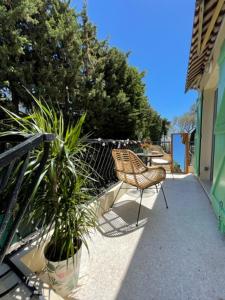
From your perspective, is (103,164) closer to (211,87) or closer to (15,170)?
(15,170)

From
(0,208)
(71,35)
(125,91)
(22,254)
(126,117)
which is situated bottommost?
(22,254)

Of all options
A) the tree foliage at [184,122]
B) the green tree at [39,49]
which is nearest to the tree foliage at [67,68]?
the green tree at [39,49]

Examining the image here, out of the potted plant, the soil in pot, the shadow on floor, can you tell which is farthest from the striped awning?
the soil in pot

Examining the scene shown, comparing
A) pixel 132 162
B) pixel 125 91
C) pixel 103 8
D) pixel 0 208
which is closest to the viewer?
pixel 0 208

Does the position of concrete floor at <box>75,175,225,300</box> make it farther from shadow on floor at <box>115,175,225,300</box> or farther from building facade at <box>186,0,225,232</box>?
building facade at <box>186,0,225,232</box>

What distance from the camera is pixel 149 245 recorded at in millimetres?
1743

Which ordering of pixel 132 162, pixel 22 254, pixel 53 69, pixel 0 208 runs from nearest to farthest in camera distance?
pixel 0 208
pixel 22 254
pixel 132 162
pixel 53 69

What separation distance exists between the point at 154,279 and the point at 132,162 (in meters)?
1.27

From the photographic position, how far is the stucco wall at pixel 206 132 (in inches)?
150

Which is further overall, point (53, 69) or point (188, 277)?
point (53, 69)

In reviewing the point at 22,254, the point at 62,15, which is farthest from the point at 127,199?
the point at 62,15

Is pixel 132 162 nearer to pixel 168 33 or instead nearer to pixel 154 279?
pixel 154 279

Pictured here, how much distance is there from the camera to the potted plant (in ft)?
3.76

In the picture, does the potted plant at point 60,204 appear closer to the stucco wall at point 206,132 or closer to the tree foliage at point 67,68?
the stucco wall at point 206,132
